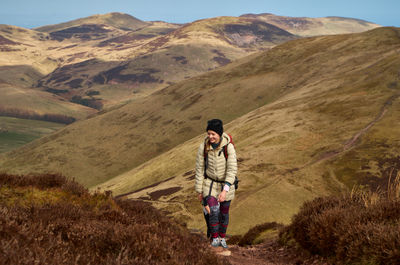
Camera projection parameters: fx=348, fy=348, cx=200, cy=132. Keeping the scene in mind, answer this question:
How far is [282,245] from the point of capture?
9859mm

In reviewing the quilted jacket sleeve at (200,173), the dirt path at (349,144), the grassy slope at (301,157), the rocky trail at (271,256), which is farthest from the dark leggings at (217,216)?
the dirt path at (349,144)

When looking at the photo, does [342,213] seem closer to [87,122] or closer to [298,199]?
[298,199]

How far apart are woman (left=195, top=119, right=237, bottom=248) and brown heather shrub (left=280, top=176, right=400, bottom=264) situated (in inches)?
80.5

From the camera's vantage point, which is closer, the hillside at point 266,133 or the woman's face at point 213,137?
the woman's face at point 213,137

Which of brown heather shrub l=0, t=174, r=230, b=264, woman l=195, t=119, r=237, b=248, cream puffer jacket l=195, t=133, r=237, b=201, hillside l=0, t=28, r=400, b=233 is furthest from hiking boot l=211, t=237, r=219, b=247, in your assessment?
hillside l=0, t=28, r=400, b=233

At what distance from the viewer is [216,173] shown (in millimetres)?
8500

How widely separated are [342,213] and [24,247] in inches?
245

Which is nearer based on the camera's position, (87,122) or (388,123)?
(388,123)

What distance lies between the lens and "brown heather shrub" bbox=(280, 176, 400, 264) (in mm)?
5871

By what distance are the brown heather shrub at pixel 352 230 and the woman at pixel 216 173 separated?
2046 millimetres

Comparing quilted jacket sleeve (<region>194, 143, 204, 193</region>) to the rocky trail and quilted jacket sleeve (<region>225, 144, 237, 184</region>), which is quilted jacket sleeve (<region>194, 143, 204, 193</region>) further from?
the rocky trail

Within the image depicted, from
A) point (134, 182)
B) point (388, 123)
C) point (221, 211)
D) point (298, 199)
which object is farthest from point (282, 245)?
point (134, 182)

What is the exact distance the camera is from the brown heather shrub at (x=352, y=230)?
587 cm

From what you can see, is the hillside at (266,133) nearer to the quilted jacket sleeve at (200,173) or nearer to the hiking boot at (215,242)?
the hiking boot at (215,242)
